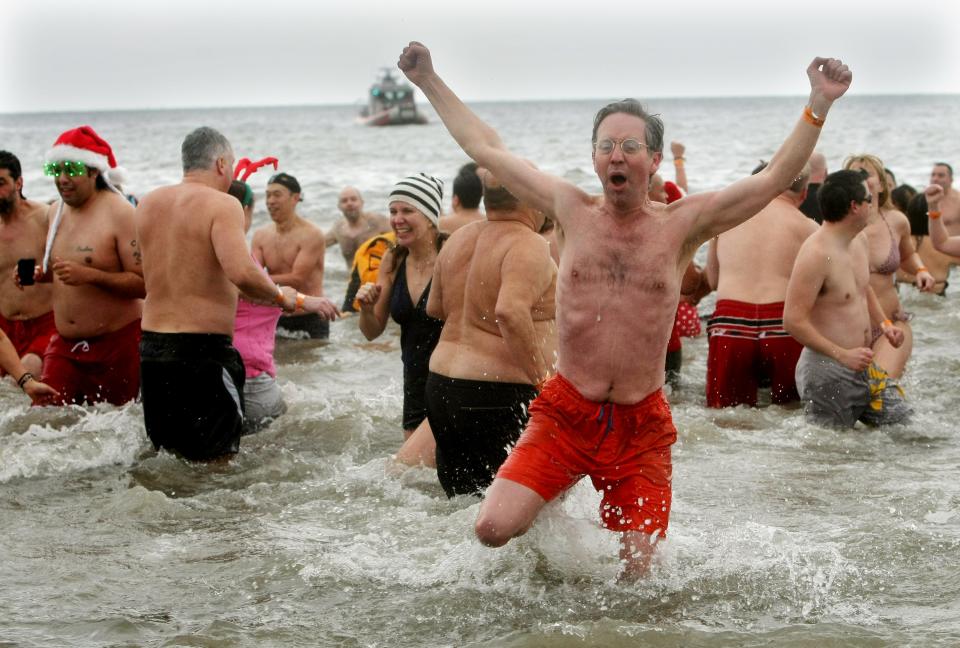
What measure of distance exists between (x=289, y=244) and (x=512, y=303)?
18.2 feet

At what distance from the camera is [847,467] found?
6316 mm

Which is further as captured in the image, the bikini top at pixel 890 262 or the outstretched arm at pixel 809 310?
the bikini top at pixel 890 262

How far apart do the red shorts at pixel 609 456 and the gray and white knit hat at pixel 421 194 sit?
183 cm

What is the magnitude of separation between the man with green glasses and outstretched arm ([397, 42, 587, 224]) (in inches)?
117

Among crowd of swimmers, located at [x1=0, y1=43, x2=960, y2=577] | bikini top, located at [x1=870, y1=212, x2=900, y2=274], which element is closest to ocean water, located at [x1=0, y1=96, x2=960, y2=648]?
crowd of swimmers, located at [x1=0, y1=43, x2=960, y2=577]

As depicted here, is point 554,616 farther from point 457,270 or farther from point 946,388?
point 946,388

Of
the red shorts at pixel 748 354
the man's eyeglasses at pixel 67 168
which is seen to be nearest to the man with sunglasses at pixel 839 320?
the red shorts at pixel 748 354

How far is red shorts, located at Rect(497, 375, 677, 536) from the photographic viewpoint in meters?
4.01

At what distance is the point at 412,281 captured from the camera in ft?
18.9

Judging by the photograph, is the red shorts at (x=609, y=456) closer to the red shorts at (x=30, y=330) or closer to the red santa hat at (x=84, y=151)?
the red santa hat at (x=84, y=151)

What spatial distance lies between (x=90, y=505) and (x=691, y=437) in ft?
11.5

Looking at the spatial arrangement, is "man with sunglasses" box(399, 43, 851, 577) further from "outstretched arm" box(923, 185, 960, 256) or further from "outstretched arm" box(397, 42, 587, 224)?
"outstretched arm" box(923, 185, 960, 256)

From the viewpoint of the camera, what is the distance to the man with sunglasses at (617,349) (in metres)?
3.97

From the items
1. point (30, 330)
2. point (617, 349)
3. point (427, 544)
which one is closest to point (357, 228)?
point (30, 330)
